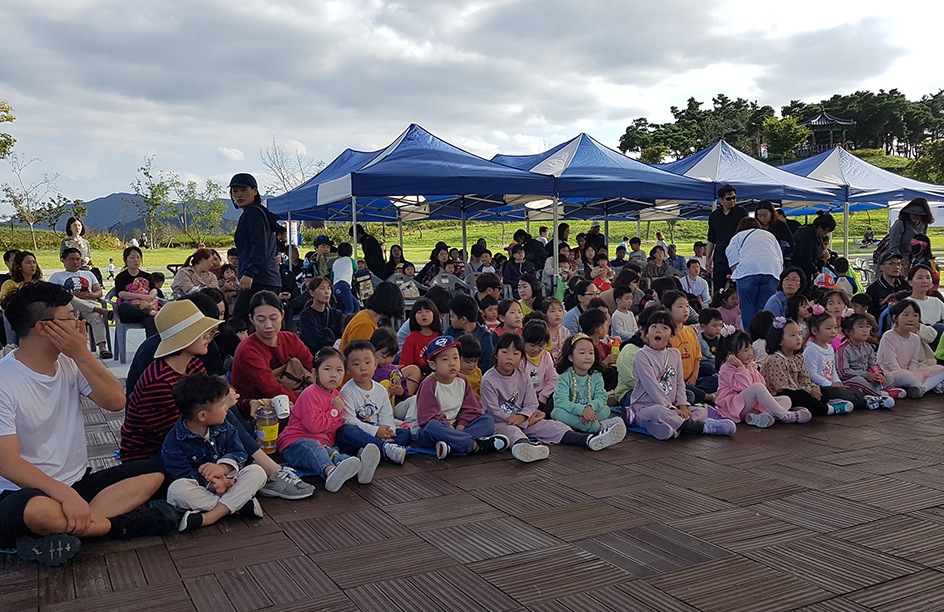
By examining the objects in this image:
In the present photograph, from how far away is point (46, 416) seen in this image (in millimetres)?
2963

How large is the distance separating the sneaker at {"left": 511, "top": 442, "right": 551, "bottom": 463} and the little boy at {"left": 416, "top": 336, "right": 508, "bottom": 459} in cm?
23

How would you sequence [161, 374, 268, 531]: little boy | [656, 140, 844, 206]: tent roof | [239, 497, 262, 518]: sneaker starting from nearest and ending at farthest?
[161, 374, 268, 531]: little boy → [239, 497, 262, 518]: sneaker → [656, 140, 844, 206]: tent roof

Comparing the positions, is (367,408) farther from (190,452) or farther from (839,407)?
(839,407)

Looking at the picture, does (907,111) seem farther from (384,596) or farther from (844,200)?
(384,596)

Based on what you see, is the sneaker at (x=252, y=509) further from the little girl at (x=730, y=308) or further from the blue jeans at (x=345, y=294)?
the little girl at (x=730, y=308)

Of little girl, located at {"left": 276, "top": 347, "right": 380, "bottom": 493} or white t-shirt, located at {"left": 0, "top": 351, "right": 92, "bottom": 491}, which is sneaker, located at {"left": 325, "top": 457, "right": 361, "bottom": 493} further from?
white t-shirt, located at {"left": 0, "top": 351, "right": 92, "bottom": 491}

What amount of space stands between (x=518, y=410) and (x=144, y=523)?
2.44 m

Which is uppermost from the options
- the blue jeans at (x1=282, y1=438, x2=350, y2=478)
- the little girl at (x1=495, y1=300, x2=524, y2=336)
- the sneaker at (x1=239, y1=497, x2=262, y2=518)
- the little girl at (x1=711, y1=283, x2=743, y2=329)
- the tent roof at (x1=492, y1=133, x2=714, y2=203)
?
Answer: the tent roof at (x1=492, y1=133, x2=714, y2=203)

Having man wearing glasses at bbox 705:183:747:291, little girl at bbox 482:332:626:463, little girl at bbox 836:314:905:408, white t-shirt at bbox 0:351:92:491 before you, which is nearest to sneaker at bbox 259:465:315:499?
white t-shirt at bbox 0:351:92:491

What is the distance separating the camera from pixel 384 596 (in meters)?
2.50

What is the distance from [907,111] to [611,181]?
69.1 meters

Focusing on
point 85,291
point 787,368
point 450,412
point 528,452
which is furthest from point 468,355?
point 85,291

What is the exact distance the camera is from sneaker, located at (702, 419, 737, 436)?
470 centimetres

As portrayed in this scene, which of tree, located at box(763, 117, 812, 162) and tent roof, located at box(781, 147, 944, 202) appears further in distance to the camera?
tree, located at box(763, 117, 812, 162)
